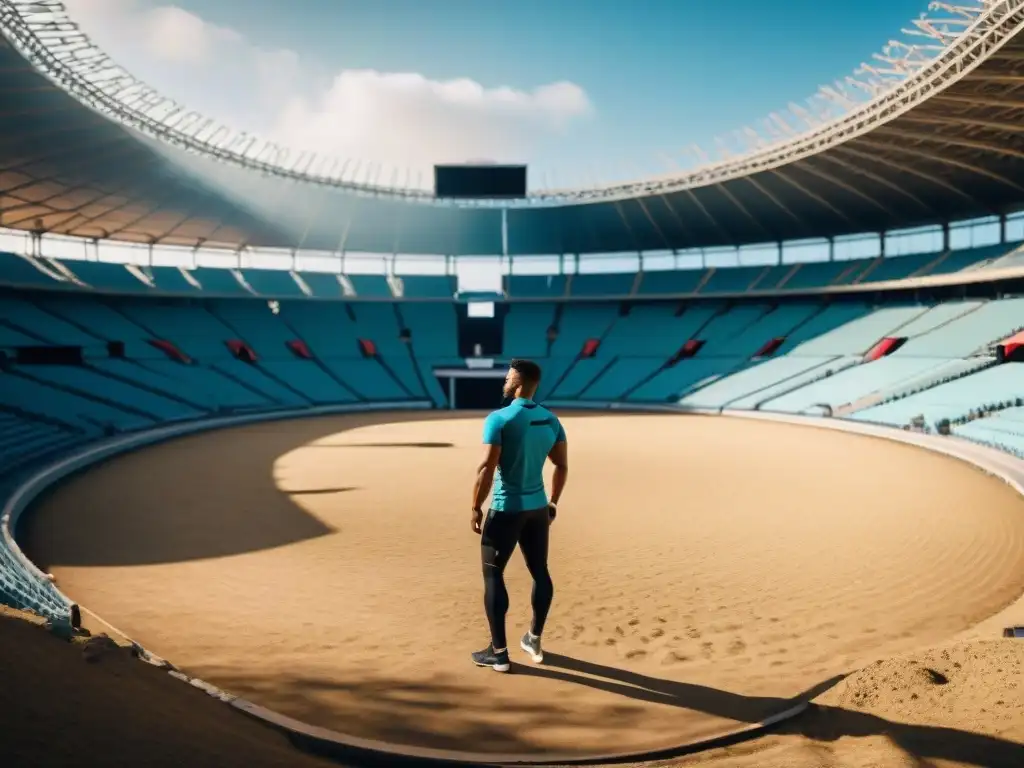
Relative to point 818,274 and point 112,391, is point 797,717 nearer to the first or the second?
point 112,391

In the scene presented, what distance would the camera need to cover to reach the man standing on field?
5.86 m

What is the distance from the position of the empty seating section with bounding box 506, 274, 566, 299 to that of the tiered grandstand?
0.24m

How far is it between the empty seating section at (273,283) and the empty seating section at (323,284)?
0.98m

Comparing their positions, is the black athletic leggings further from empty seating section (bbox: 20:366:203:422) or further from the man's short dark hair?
empty seating section (bbox: 20:366:203:422)

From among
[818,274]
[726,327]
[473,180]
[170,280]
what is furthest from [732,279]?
[170,280]

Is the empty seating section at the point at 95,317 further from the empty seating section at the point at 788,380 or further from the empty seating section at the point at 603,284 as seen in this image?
the empty seating section at the point at 788,380

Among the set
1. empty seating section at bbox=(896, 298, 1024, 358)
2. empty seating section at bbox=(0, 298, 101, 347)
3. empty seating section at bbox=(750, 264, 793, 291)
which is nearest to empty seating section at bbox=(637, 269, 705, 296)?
empty seating section at bbox=(750, 264, 793, 291)

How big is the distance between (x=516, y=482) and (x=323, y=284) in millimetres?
→ 48394

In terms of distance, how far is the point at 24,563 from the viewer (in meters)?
9.98

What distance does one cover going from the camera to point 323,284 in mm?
51250

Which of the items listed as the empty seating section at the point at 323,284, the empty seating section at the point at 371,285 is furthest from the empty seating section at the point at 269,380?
the empty seating section at the point at 371,285

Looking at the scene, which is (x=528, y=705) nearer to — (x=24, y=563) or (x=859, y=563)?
(x=859, y=563)

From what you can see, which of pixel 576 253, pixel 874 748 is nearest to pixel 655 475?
pixel 874 748

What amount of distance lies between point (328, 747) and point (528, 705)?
1781 millimetres
